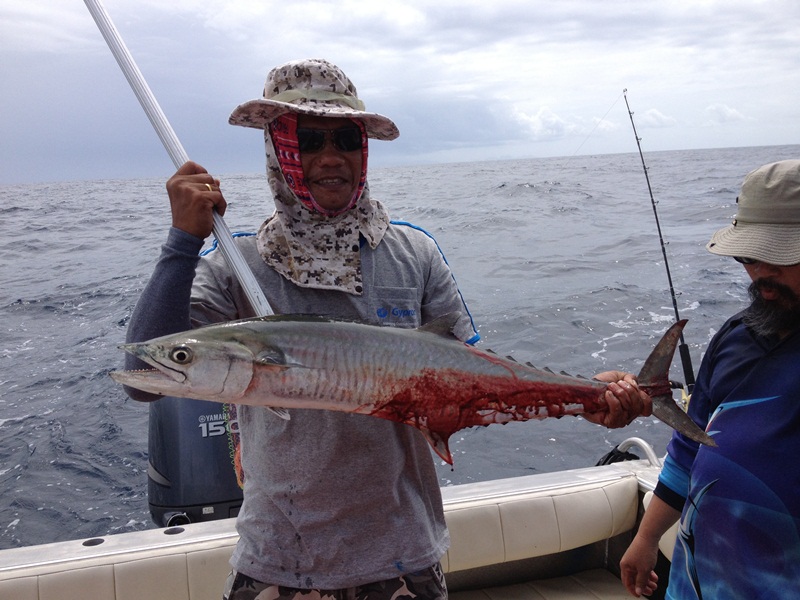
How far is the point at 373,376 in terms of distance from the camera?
1602mm

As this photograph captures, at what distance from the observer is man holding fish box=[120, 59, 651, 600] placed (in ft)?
5.95

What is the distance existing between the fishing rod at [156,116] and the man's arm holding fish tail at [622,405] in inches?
37.5

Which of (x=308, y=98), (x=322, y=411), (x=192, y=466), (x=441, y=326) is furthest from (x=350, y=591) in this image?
(x=192, y=466)

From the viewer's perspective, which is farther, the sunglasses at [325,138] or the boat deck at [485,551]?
the boat deck at [485,551]

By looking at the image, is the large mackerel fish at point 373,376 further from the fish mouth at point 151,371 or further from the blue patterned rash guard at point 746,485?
the blue patterned rash guard at point 746,485

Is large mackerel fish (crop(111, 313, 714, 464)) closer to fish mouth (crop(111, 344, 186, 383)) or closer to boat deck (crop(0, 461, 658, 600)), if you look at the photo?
fish mouth (crop(111, 344, 186, 383))

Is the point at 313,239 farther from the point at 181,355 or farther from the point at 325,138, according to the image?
the point at 181,355

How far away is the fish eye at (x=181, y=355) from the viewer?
1437 mm

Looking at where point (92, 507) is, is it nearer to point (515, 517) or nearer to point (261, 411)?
point (515, 517)

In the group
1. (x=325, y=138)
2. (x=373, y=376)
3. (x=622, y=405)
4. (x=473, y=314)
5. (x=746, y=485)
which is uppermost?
(x=325, y=138)

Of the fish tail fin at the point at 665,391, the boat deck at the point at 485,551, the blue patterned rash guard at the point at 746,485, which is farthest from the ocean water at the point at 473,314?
the fish tail fin at the point at 665,391

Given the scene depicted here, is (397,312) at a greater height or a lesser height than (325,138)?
lesser

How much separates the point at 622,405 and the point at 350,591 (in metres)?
0.92

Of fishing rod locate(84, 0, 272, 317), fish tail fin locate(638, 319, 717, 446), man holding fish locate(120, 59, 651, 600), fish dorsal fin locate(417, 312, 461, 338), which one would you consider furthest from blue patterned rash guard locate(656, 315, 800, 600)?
fishing rod locate(84, 0, 272, 317)
